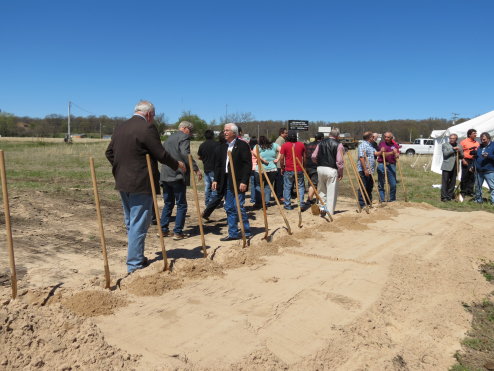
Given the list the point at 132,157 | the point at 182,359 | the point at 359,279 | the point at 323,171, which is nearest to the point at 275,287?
the point at 359,279

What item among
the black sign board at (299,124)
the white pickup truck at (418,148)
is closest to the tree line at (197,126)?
the white pickup truck at (418,148)

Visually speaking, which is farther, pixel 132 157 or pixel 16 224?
pixel 16 224

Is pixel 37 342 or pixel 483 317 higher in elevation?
pixel 37 342

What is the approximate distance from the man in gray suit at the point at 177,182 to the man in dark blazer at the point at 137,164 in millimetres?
1690

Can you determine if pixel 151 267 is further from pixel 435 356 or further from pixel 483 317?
pixel 483 317

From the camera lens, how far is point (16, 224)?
22.1ft

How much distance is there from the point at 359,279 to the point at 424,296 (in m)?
0.67

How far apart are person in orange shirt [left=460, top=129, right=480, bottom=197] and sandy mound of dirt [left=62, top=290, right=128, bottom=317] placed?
10.3 metres

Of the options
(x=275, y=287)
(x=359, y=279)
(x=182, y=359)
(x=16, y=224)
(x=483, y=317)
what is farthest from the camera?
(x=16, y=224)

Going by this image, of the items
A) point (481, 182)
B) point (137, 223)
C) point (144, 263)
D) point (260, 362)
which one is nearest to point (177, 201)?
point (144, 263)

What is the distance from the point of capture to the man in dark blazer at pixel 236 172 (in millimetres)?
5773

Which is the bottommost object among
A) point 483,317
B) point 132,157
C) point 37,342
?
point 483,317

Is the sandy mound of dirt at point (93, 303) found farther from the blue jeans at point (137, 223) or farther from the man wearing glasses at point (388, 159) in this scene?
the man wearing glasses at point (388, 159)

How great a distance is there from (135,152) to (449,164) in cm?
899
